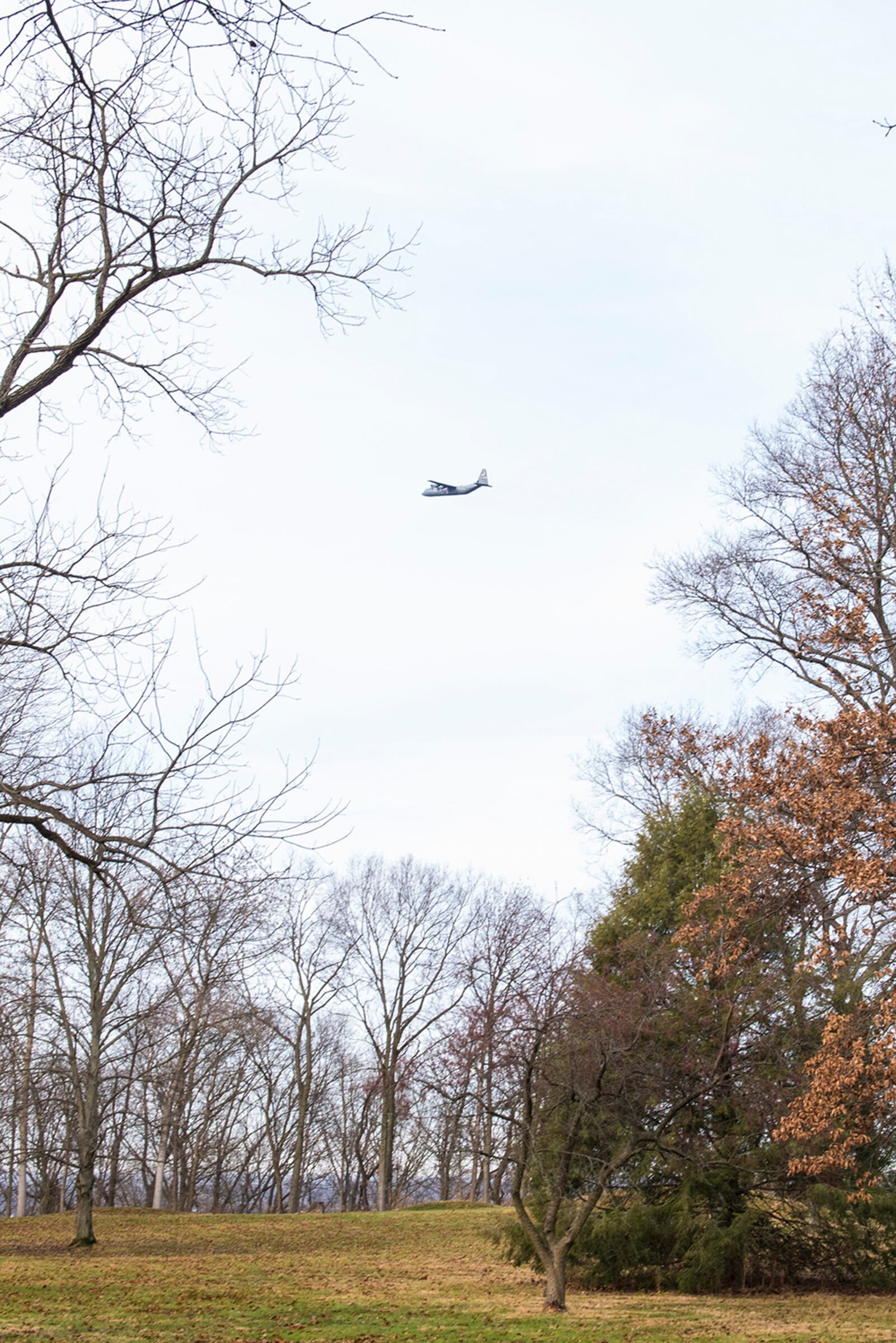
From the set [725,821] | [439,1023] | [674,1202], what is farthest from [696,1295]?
[439,1023]

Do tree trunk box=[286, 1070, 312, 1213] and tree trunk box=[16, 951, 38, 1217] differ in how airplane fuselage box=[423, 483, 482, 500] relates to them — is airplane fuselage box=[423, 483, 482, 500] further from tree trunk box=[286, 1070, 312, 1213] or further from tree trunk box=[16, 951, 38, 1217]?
tree trunk box=[286, 1070, 312, 1213]

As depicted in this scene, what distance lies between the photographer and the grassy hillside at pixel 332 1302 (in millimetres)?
10102

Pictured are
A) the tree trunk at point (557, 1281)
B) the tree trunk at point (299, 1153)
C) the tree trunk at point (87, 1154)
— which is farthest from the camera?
the tree trunk at point (299, 1153)

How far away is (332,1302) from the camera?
12656mm

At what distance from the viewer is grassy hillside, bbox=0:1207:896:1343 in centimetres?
1010

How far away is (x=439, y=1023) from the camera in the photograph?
36000mm

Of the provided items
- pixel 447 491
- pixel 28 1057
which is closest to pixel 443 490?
pixel 447 491

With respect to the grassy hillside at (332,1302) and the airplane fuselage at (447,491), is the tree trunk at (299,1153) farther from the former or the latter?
the airplane fuselage at (447,491)

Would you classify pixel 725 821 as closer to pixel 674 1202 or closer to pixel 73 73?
pixel 674 1202

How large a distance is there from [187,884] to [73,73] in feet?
12.8

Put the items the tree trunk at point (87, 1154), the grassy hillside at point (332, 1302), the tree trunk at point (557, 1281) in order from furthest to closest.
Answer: the tree trunk at point (87, 1154) < the tree trunk at point (557, 1281) < the grassy hillside at point (332, 1302)

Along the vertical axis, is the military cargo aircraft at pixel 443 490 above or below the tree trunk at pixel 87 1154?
above

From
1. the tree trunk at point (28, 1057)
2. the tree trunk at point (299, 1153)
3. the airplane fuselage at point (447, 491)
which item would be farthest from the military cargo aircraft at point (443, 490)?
the tree trunk at point (299, 1153)

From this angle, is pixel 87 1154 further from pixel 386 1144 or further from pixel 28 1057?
pixel 386 1144
